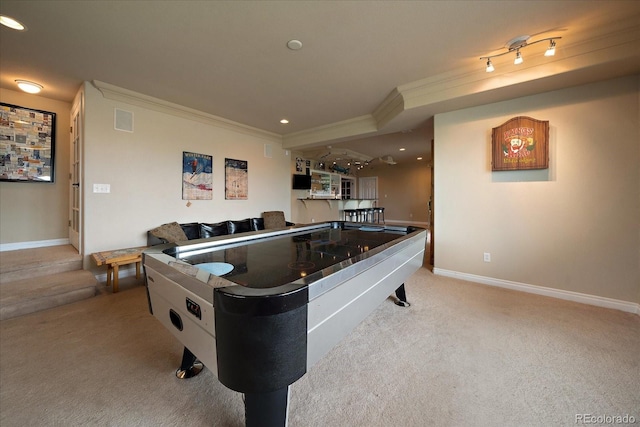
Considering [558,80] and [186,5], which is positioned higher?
[186,5]

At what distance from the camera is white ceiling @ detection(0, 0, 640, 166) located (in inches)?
72.3

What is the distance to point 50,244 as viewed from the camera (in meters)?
3.61

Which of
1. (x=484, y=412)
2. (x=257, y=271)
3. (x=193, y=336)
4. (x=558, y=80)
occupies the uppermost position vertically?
(x=558, y=80)

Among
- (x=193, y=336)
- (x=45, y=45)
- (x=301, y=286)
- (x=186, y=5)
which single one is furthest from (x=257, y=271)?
(x=45, y=45)

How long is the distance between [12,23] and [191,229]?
2725mm

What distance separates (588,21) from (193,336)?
3600 millimetres

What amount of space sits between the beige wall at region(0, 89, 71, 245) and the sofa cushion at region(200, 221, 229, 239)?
2045 millimetres

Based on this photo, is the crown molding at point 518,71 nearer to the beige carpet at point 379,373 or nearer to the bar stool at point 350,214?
the beige carpet at point 379,373

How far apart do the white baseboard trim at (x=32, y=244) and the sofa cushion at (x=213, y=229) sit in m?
2.04

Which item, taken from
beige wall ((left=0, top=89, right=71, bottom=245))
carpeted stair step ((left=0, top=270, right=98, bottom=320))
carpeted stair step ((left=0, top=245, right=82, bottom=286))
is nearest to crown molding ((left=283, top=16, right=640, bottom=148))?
carpeted stair step ((left=0, top=270, right=98, bottom=320))

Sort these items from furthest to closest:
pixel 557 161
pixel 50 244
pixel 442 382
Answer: pixel 50 244 < pixel 557 161 < pixel 442 382

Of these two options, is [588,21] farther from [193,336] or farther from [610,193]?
[193,336]

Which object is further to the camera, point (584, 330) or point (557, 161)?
point (557, 161)

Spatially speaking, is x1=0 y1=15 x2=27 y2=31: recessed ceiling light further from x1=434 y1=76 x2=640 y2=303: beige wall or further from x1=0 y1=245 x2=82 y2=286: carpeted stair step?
x1=434 y1=76 x2=640 y2=303: beige wall
